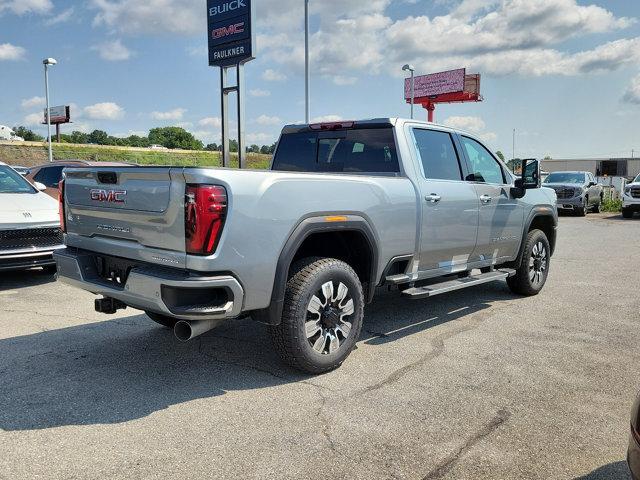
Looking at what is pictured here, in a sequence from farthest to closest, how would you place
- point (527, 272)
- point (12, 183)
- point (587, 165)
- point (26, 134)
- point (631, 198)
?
point (26, 134) < point (587, 165) < point (631, 198) < point (12, 183) < point (527, 272)

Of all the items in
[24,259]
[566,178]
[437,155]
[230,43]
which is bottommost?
[24,259]

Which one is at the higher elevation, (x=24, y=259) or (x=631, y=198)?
(x=631, y=198)

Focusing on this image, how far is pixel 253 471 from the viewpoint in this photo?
112 inches

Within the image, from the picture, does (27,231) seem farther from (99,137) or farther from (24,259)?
(99,137)

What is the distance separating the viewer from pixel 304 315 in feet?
12.9

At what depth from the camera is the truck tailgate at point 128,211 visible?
3.48 meters

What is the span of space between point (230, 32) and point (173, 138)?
12697 centimetres

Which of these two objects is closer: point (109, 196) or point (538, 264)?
point (109, 196)

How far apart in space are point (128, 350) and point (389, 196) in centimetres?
251

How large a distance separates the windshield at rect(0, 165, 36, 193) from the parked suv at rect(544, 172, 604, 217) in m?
17.2

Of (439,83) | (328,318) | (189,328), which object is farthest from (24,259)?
(439,83)

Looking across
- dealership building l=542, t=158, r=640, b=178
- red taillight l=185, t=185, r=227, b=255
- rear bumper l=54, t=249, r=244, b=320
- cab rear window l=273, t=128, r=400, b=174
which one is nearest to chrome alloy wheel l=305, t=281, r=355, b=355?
rear bumper l=54, t=249, r=244, b=320

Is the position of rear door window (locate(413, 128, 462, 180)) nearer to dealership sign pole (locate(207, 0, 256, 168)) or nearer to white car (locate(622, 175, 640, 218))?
dealership sign pole (locate(207, 0, 256, 168))

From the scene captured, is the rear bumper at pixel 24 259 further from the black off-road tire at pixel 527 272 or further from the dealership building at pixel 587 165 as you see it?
the dealership building at pixel 587 165
